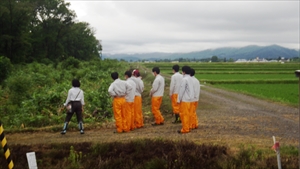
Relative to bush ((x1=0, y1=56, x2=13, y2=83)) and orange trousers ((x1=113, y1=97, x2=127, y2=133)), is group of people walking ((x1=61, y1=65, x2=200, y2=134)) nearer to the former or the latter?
orange trousers ((x1=113, y1=97, x2=127, y2=133))

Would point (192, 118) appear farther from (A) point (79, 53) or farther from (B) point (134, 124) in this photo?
(A) point (79, 53)

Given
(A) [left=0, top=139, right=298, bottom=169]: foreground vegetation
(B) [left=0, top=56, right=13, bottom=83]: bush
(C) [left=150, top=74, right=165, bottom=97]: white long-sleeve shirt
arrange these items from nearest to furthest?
(A) [left=0, top=139, right=298, bottom=169]: foreground vegetation → (C) [left=150, top=74, right=165, bottom=97]: white long-sleeve shirt → (B) [left=0, top=56, right=13, bottom=83]: bush

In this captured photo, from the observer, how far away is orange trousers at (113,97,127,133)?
956cm

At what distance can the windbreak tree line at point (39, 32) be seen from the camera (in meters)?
38.0

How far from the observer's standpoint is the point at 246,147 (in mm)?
6992

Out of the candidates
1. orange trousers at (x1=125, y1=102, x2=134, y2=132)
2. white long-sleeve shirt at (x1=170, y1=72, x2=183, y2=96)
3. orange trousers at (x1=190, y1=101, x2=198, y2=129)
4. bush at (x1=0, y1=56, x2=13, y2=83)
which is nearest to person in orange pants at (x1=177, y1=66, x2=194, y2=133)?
orange trousers at (x1=190, y1=101, x2=198, y2=129)

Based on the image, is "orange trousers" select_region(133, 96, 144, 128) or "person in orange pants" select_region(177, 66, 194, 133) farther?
"orange trousers" select_region(133, 96, 144, 128)

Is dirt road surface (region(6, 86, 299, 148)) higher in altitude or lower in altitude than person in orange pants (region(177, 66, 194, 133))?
lower

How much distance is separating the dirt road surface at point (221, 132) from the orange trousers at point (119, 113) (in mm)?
327

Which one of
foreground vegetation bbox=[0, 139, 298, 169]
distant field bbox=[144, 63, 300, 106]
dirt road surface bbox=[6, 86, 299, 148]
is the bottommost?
distant field bbox=[144, 63, 300, 106]

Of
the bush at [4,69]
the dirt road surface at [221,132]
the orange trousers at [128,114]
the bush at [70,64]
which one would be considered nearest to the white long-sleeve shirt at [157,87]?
the orange trousers at [128,114]

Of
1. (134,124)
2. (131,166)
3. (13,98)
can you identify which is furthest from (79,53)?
(131,166)

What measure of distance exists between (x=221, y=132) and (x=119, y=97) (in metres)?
3.39

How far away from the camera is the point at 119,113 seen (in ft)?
31.5
